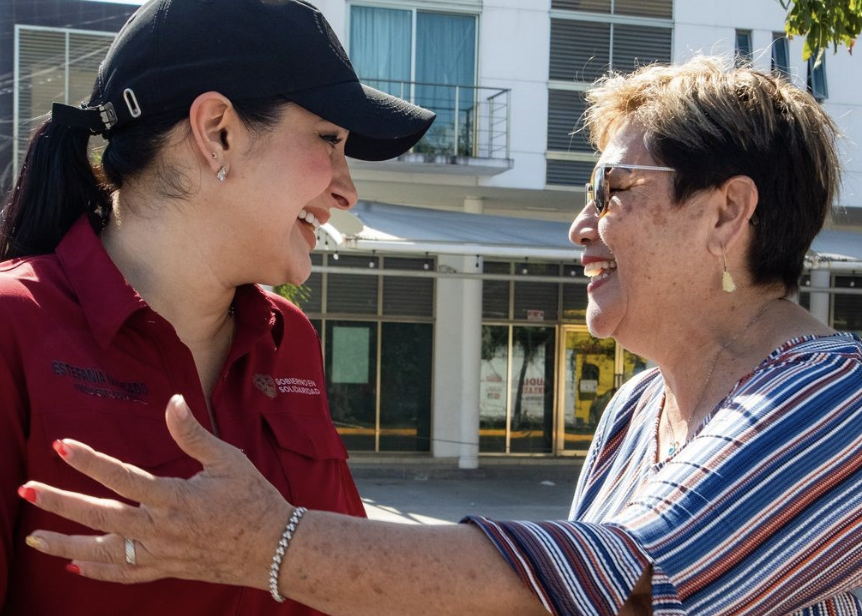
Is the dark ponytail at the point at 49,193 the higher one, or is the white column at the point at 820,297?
the dark ponytail at the point at 49,193

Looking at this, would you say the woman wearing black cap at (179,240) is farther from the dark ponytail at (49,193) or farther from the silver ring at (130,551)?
the silver ring at (130,551)

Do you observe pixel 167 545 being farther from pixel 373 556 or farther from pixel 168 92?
pixel 168 92

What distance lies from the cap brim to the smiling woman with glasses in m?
0.54

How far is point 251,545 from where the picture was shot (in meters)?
1.49

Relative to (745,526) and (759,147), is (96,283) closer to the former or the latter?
(745,526)

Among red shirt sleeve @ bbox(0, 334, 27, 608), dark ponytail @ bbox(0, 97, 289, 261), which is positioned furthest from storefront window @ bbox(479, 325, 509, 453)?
red shirt sleeve @ bbox(0, 334, 27, 608)

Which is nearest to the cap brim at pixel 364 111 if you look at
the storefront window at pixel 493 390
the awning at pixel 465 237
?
the awning at pixel 465 237

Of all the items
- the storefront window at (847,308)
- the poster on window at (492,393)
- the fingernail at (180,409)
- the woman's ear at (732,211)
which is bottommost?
the poster on window at (492,393)

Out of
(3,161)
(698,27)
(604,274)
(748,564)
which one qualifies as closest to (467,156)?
(698,27)

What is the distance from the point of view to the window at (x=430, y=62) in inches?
596

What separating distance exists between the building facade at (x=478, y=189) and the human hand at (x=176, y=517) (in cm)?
1166

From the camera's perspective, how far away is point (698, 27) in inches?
634

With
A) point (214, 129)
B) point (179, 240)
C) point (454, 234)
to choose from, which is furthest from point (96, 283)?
point (454, 234)

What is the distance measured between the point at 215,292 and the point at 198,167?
262 mm
